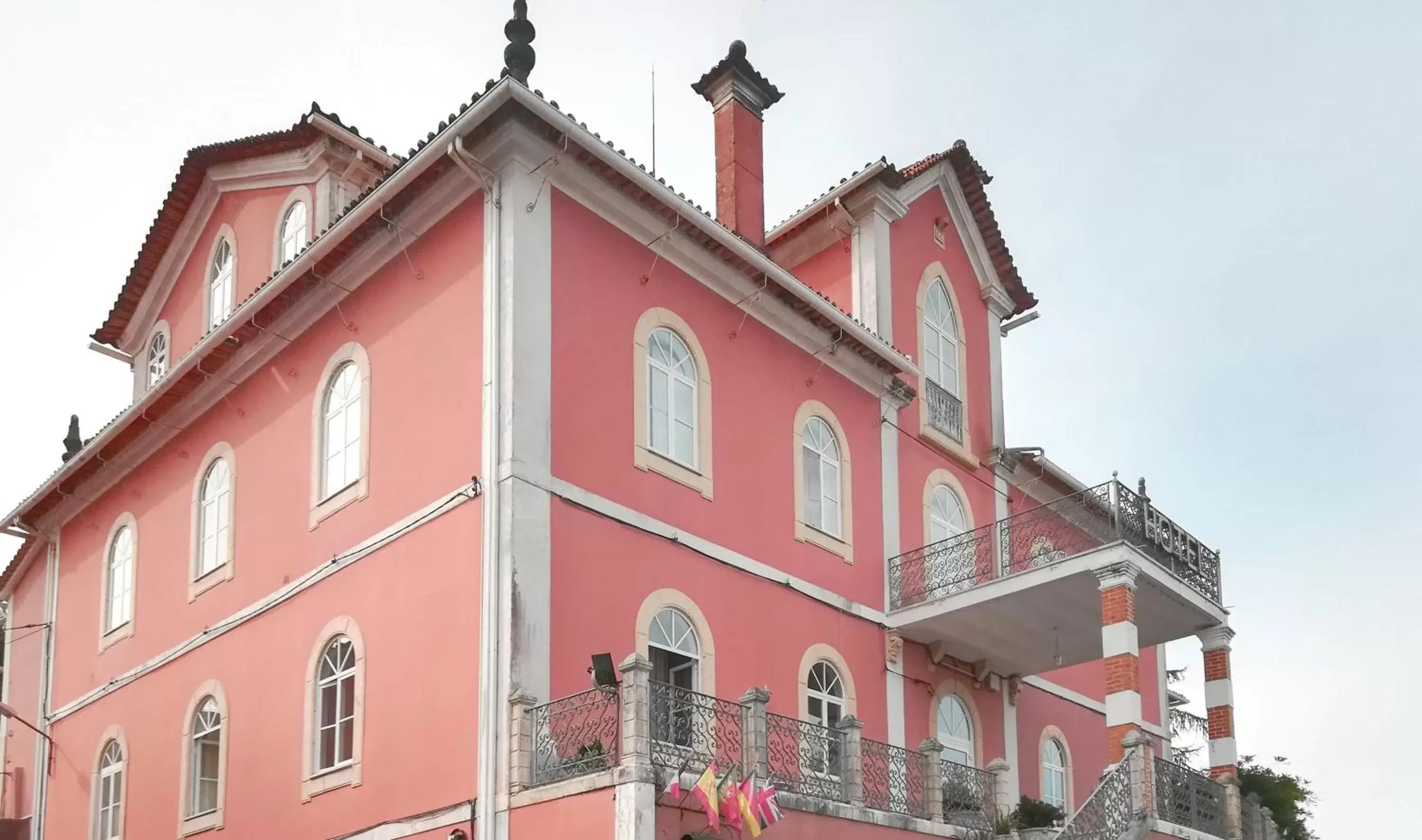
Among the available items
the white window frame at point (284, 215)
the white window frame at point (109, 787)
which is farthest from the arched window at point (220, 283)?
the white window frame at point (109, 787)

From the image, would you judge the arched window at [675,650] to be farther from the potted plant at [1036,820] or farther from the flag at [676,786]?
the potted plant at [1036,820]

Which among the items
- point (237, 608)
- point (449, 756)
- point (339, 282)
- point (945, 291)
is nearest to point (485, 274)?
point (339, 282)

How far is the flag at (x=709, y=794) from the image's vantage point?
13.7 metres

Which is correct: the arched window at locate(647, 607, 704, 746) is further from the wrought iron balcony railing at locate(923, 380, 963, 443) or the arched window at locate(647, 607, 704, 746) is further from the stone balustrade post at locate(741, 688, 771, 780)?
the wrought iron balcony railing at locate(923, 380, 963, 443)

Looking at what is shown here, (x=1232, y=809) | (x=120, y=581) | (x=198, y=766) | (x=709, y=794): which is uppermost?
(x=120, y=581)

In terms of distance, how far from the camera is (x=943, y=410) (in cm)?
2284

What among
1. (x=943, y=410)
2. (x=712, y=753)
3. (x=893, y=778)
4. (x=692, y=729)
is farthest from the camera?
(x=943, y=410)

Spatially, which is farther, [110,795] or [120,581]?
[120,581]

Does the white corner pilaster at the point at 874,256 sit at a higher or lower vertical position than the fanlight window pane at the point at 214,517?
higher

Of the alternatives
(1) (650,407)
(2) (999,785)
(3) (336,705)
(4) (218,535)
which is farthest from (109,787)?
(2) (999,785)

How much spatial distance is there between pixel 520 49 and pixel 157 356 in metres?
11.0

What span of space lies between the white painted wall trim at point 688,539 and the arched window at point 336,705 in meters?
2.97

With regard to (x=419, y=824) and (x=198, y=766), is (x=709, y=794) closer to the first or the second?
(x=419, y=824)

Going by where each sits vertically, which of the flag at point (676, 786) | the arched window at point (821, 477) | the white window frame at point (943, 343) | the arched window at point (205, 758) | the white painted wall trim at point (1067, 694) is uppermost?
the white window frame at point (943, 343)
